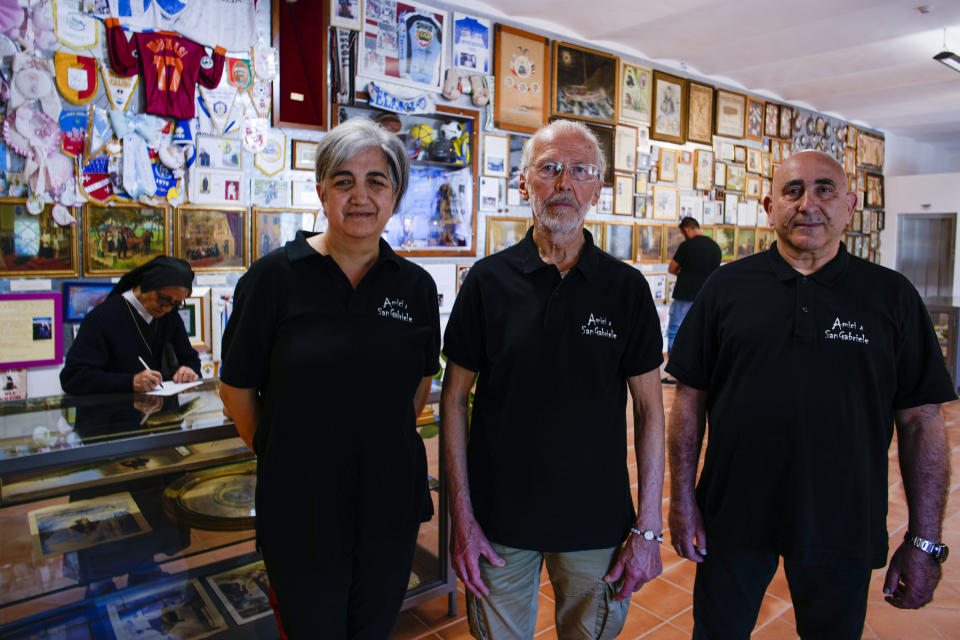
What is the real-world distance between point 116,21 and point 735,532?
4.60 metres

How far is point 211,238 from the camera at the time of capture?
15.9ft

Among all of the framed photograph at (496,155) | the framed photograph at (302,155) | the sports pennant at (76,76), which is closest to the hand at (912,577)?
the framed photograph at (302,155)

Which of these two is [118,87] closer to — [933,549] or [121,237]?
[121,237]

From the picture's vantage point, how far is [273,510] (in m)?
1.62

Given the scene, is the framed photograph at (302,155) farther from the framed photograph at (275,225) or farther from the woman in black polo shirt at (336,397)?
the woman in black polo shirt at (336,397)

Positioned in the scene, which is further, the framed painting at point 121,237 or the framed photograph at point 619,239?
the framed photograph at point 619,239

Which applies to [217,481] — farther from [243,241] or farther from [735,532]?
[243,241]

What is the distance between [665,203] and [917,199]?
23.2 feet

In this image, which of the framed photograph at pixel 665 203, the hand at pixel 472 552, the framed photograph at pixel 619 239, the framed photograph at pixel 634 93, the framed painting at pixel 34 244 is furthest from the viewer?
the framed photograph at pixel 665 203

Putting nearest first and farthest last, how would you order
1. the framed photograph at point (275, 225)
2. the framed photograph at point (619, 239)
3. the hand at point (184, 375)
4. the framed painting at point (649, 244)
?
the hand at point (184, 375)
the framed photograph at point (275, 225)
the framed photograph at point (619, 239)
the framed painting at point (649, 244)

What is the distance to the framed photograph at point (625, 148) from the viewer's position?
7.64 m

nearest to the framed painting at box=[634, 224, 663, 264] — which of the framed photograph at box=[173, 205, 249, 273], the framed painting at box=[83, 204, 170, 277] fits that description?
the framed photograph at box=[173, 205, 249, 273]

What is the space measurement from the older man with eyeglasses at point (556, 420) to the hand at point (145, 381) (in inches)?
70.0

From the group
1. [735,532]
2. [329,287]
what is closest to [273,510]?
[329,287]
